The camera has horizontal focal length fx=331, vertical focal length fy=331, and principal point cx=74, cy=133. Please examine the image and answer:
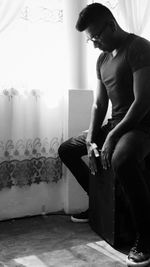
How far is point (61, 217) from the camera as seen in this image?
2143 millimetres

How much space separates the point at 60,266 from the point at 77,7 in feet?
5.19

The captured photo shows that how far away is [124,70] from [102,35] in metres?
0.21

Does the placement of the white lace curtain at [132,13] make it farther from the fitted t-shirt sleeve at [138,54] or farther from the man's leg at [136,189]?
the man's leg at [136,189]

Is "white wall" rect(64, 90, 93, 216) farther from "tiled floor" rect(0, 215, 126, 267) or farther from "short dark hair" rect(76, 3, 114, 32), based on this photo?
"short dark hair" rect(76, 3, 114, 32)

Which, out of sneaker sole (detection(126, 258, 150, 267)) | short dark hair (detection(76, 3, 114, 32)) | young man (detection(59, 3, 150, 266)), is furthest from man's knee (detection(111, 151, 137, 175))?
short dark hair (detection(76, 3, 114, 32))

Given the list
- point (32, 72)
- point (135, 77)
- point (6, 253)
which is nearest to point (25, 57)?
point (32, 72)

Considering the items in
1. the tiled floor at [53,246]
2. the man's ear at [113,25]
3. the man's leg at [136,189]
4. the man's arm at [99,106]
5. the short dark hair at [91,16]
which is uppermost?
the short dark hair at [91,16]

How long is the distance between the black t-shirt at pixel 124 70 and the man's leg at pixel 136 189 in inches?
9.5

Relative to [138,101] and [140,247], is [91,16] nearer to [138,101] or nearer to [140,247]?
[138,101]

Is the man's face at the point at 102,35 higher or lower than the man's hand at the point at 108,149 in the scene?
higher

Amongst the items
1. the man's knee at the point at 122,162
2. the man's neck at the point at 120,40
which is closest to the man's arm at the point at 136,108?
the man's knee at the point at 122,162

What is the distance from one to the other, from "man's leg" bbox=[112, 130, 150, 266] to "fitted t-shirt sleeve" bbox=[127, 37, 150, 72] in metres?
0.39

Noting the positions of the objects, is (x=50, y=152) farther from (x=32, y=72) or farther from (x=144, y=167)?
(x=144, y=167)

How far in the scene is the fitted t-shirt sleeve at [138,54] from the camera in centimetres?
160
